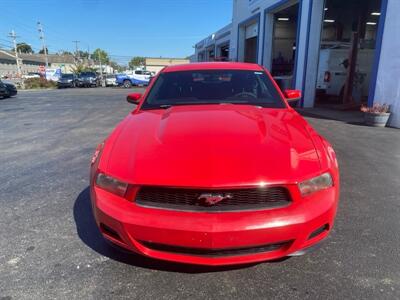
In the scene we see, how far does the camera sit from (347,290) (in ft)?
7.36

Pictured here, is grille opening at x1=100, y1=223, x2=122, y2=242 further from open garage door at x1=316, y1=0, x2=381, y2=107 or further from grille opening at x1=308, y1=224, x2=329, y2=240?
open garage door at x1=316, y1=0, x2=381, y2=107

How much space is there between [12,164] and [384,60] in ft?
32.4

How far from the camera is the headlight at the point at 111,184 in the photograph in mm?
2170

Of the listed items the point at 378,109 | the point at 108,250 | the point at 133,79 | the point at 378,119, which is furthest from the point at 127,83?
the point at 108,250

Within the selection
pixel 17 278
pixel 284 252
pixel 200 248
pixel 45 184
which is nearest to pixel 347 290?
pixel 284 252

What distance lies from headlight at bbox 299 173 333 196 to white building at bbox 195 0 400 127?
8.26m

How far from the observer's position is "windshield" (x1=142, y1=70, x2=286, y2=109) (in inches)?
141

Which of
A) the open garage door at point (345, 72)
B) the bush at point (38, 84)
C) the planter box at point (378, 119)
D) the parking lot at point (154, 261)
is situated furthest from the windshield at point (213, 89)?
the bush at point (38, 84)

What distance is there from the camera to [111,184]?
7.30 ft

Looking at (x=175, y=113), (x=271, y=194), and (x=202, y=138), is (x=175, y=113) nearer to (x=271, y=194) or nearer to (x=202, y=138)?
(x=202, y=138)

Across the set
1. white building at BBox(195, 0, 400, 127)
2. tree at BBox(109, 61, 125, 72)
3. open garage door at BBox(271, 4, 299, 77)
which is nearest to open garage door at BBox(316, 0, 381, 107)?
white building at BBox(195, 0, 400, 127)

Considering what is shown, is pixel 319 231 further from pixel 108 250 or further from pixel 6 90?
pixel 6 90

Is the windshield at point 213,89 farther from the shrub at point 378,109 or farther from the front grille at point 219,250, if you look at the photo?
the shrub at point 378,109

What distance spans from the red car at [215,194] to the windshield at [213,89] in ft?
3.44
